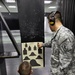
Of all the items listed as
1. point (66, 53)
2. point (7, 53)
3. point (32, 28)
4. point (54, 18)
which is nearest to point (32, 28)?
point (32, 28)

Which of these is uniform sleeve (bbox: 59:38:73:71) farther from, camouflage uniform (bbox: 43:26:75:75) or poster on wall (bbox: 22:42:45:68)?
poster on wall (bbox: 22:42:45:68)

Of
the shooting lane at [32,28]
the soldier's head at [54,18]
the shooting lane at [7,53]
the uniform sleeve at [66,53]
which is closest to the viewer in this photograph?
the shooting lane at [7,53]

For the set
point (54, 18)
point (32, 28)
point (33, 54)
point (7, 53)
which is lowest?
point (33, 54)

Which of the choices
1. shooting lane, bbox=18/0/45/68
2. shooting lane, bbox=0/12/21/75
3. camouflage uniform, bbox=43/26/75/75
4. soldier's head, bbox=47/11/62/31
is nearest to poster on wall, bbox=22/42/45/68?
shooting lane, bbox=18/0/45/68

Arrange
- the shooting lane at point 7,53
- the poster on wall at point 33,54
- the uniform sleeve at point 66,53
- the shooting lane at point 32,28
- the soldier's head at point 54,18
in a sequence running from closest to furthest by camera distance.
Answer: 1. the shooting lane at point 7,53
2. the uniform sleeve at point 66,53
3. the soldier's head at point 54,18
4. the shooting lane at point 32,28
5. the poster on wall at point 33,54

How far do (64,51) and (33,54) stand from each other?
559mm

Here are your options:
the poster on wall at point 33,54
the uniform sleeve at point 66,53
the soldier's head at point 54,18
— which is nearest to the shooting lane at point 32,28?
the poster on wall at point 33,54

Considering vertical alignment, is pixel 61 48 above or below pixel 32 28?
below

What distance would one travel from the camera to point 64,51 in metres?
1.51

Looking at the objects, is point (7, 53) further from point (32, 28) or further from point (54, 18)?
point (54, 18)

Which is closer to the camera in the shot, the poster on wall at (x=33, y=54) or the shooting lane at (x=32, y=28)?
the shooting lane at (x=32, y=28)

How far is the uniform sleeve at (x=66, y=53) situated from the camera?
1.49 meters

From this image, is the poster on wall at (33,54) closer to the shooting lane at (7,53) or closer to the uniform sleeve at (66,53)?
the shooting lane at (7,53)

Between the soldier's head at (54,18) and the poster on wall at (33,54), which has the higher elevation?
the soldier's head at (54,18)
